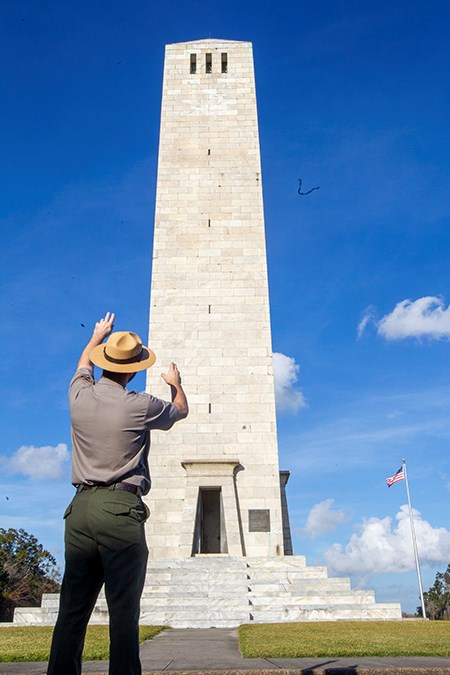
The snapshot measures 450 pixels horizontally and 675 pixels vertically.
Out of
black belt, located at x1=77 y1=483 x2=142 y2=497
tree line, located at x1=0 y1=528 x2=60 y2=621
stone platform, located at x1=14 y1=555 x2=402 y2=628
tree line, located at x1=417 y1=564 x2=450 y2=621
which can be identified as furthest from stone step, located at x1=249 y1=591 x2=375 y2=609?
tree line, located at x1=417 y1=564 x2=450 y2=621

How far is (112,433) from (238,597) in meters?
10.4

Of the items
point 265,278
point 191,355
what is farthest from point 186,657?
point 265,278

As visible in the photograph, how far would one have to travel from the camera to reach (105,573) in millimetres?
2828

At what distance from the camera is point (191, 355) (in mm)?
19250

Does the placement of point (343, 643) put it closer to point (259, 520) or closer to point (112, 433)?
point (112, 433)

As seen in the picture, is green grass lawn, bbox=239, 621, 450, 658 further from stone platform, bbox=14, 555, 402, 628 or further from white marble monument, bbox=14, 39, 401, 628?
white marble monument, bbox=14, 39, 401, 628

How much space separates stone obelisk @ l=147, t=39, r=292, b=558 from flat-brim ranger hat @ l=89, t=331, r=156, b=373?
559 inches

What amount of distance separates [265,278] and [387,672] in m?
16.5

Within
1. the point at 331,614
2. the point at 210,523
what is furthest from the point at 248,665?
the point at 210,523

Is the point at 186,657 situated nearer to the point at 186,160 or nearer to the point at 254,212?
the point at 254,212

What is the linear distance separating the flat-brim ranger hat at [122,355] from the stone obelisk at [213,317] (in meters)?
14.2

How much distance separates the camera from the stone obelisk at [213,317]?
1736cm

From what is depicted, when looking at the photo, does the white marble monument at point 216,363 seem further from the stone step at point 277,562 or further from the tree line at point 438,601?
the tree line at point 438,601

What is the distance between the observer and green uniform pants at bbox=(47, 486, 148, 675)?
9.11ft
